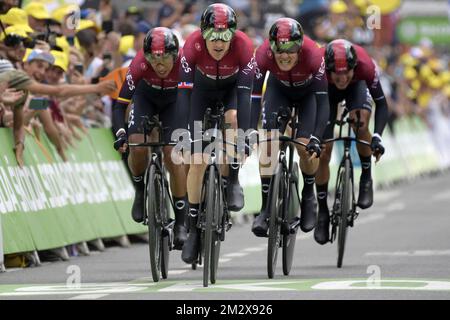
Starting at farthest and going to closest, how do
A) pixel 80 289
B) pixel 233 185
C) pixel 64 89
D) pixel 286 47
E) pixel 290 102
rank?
pixel 64 89 → pixel 290 102 → pixel 286 47 → pixel 233 185 → pixel 80 289

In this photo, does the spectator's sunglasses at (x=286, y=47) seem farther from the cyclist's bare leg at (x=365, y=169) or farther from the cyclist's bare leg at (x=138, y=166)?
the cyclist's bare leg at (x=365, y=169)

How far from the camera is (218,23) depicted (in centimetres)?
1298

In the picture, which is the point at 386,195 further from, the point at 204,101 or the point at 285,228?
the point at 204,101

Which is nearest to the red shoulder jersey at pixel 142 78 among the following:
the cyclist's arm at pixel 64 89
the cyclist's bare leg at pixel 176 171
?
the cyclist's bare leg at pixel 176 171

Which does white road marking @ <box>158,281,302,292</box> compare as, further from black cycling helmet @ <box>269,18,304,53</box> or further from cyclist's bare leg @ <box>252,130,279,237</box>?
black cycling helmet @ <box>269,18,304,53</box>

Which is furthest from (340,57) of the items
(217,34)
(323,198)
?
(217,34)

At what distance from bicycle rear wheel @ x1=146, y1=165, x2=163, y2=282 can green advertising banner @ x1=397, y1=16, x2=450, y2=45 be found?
1946 inches

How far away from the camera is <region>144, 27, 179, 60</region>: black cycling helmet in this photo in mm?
13258

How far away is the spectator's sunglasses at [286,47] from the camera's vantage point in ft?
45.0

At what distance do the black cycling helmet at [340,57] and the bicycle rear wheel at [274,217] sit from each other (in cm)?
187

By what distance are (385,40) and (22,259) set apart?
29.6 meters

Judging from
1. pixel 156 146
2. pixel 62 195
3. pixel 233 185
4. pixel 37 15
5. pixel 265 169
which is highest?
pixel 37 15

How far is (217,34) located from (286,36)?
85 centimetres

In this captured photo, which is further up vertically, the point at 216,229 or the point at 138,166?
the point at 138,166
